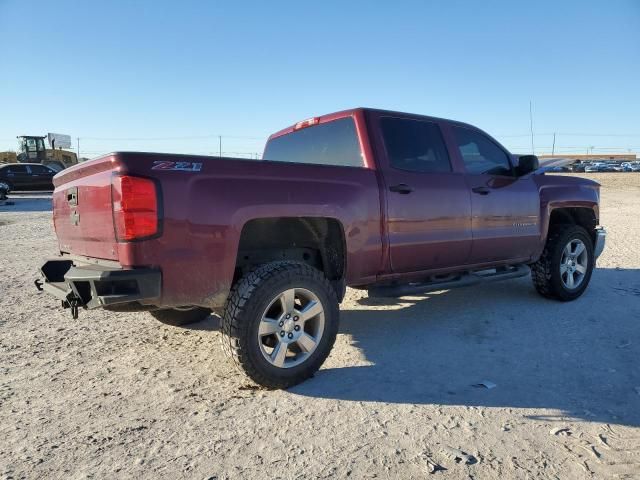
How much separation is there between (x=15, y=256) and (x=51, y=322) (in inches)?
167

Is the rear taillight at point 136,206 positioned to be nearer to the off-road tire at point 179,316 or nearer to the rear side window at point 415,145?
the off-road tire at point 179,316

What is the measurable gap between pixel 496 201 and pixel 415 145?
43.4 inches

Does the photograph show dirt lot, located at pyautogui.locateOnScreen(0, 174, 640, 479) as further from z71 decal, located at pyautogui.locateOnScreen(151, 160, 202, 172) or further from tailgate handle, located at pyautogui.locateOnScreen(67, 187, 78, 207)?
z71 decal, located at pyautogui.locateOnScreen(151, 160, 202, 172)

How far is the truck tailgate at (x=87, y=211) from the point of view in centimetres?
275

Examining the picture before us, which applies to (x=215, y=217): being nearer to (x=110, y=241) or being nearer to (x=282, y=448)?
(x=110, y=241)

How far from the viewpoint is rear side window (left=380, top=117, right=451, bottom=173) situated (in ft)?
13.0

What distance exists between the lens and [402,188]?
3.78 meters

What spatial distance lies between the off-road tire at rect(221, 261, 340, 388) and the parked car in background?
74.3ft

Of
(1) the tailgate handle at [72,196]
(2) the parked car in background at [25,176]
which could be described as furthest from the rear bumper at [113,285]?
(2) the parked car in background at [25,176]

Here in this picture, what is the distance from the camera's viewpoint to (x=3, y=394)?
2980 millimetres

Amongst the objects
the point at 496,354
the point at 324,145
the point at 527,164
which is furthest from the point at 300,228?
the point at 527,164

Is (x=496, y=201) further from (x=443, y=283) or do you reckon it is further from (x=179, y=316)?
(x=179, y=316)

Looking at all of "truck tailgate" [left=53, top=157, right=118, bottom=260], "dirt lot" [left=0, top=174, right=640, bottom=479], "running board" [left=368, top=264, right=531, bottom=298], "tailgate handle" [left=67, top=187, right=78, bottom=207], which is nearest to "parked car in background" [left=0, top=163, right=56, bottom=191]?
"dirt lot" [left=0, top=174, right=640, bottom=479]

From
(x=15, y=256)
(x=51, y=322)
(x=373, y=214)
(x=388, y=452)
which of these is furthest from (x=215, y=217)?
(x=15, y=256)
